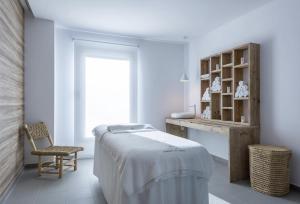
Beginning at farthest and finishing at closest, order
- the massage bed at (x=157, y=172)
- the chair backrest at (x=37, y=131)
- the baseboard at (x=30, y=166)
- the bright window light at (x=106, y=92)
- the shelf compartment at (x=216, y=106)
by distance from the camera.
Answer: the bright window light at (x=106, y=92) < the shelf compartment at (x=216, y=106) < the baseboard at (x=30, y=166) < the chair backrest at (x=37, y=131) < the massage bed at (x=157, y=172)

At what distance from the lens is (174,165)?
1.71 m

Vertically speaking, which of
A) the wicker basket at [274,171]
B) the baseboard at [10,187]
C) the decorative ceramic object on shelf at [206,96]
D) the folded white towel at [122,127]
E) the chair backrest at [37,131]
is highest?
the decorative ceramic object on shelf at [206,96]

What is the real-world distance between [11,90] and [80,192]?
1482 mm

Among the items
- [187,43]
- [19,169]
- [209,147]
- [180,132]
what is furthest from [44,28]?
[209,147]

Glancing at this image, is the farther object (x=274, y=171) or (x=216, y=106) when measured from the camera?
(x=216, y=106)

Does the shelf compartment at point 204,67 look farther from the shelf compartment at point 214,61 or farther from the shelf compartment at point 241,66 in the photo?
the shelf compartment at point 241,66

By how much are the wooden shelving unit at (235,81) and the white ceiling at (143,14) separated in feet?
1.80

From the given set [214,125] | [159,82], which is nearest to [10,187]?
[214,125]

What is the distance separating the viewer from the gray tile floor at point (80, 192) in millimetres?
2314

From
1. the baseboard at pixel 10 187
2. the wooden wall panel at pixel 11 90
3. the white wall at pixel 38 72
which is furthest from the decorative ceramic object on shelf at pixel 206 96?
the baseboard at pixel 10 187

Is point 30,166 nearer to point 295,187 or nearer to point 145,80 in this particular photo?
point 145,80

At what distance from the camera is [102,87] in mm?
4094

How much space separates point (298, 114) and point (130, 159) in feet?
6.75

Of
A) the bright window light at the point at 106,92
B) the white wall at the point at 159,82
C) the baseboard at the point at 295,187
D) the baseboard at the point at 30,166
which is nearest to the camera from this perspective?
the baseboard at the point at 295,187
